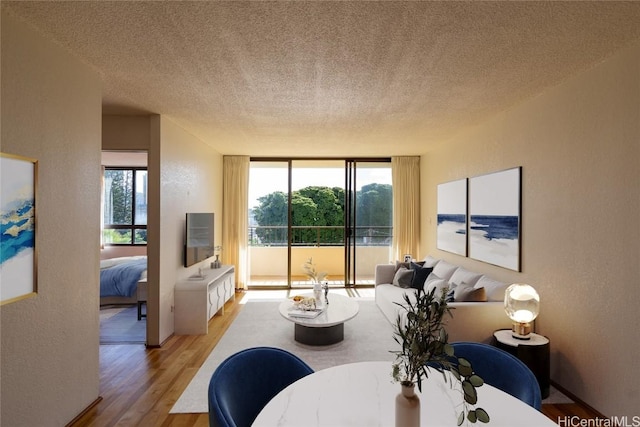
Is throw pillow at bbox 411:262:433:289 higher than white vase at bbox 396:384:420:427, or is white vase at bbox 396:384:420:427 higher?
white vase at bbox 396:384:420:427

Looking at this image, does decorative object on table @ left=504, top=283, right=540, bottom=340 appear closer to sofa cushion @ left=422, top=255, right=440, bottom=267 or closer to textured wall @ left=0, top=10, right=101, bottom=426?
sofa cushion @ left=422, top=255, right=440, bottom=267

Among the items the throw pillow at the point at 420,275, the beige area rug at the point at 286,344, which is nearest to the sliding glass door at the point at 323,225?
the beige area rug at the point at 286,344

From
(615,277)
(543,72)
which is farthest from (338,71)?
(615,277)

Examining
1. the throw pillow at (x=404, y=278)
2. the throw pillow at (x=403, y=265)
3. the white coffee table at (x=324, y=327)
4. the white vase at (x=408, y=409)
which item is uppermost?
the white vase at (x=408, y=409)

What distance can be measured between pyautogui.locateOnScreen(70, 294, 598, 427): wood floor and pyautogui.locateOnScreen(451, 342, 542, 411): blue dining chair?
4.05 ft

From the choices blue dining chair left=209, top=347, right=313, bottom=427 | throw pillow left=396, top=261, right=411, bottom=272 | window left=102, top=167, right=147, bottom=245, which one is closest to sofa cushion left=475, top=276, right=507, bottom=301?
throw pillow left=396, top=261, right=411, bottom=272

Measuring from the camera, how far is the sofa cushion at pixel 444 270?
14.8ft

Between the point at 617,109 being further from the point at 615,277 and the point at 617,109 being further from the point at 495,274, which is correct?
the point at 495,274

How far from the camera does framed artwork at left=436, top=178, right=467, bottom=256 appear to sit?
4.62 meters

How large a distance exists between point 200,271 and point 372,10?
13.7 feet

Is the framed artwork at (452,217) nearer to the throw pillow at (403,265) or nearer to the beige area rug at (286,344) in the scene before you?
the throw pillow at (403,265)

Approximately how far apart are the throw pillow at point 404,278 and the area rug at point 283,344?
0.55 meters

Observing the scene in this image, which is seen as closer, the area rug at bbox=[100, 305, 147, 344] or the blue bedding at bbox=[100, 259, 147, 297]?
the area rug at bbox=[100, 305, 147, 344]

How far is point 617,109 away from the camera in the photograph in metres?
2.34
